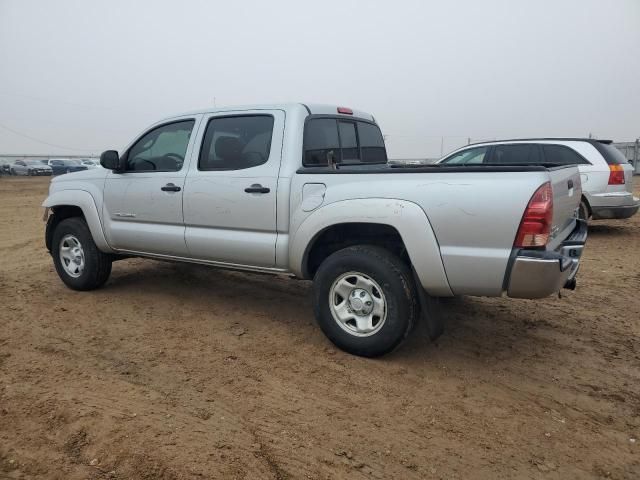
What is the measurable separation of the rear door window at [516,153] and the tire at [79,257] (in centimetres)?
639

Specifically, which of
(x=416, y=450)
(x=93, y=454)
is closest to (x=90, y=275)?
(x=93, y=454)

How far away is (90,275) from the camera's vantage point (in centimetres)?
532

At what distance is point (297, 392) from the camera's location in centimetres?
322

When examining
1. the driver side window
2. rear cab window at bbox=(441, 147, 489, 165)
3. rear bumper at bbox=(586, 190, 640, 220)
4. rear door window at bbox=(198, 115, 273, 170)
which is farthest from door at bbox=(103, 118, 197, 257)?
rear bumper at bbox=(586, 190, 640, 220)

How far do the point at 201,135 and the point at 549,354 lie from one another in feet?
11.5

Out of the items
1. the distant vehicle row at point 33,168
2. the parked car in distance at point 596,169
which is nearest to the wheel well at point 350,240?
the parked car in distance at point 596,169

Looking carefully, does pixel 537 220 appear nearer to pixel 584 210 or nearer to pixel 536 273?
pixel 536 273

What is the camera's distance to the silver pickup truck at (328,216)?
311 cm

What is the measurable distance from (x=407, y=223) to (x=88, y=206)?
11.7 ft

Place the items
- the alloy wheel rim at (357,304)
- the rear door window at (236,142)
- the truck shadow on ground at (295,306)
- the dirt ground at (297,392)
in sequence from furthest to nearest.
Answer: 1. the rear door window at (236,142)
2. the truck shadow on ground at (295,306)
3. the alloy wheel rim at (357,304)
4. the dirt ground at (297,392)

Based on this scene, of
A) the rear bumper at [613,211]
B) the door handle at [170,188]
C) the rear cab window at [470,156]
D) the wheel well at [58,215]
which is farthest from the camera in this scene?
the rear cab window at [470,156]

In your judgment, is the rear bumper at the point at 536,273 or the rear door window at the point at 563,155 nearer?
the rear bumper at the point at 536,273

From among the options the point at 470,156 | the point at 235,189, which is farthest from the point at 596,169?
the point at 235,189

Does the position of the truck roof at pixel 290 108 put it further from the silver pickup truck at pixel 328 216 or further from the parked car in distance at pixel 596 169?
the parked car in distance at pixel 596 169
